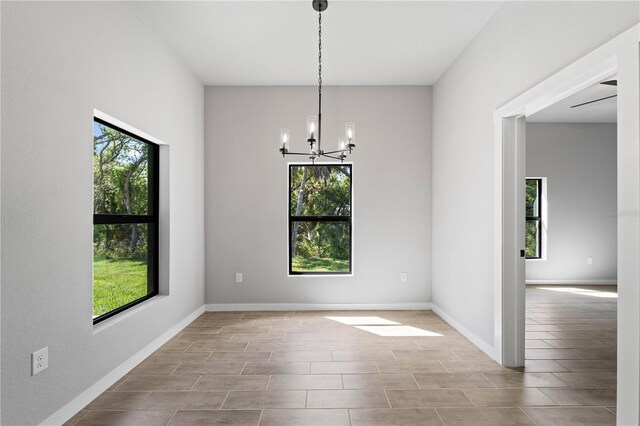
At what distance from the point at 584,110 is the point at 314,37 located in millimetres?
5021

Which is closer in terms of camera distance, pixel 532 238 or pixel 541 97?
pixel 541 97

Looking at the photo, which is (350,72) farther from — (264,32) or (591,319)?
(591,319)

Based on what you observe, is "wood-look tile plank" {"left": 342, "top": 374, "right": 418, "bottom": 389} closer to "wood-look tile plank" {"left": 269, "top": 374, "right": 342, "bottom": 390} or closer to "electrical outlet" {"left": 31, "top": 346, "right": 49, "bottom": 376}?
"wood-look tile plank" {"left": 269, "top": 374, "right": 342, "bottom": 390}

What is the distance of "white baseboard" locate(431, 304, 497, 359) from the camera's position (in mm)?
3312

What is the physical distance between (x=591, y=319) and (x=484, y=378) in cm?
258

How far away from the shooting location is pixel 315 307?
5.01 meters

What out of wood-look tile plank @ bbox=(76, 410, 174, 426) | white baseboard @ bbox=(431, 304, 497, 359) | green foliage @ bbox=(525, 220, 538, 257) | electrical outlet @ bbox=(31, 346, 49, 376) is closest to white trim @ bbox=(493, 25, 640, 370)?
white baseboard @ bbox=(431, 304, 497, 359)

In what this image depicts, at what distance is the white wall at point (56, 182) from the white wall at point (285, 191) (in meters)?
1.73

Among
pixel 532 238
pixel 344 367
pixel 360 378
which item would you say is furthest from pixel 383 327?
pixel 532 238

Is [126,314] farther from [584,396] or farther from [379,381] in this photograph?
[584,396]

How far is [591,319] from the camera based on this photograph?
4.53m

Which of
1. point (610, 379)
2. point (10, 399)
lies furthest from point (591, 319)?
point (10, 399)

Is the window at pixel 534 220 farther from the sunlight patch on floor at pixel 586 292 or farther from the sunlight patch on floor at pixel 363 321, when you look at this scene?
the sunlight patch on floor at pixel 363 321

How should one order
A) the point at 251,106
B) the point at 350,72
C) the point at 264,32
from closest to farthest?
the point at 264,32, the point at 350,72, the point at 251,106
